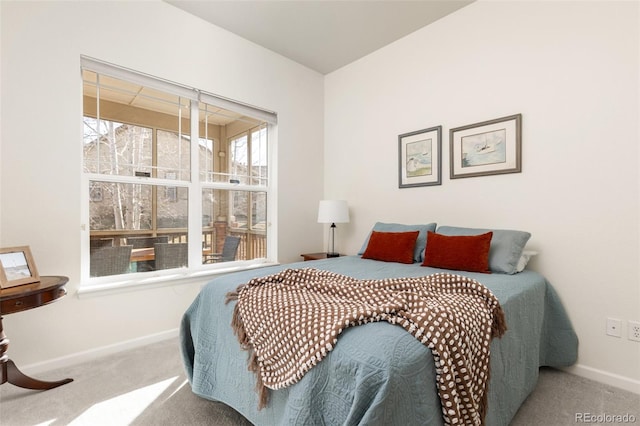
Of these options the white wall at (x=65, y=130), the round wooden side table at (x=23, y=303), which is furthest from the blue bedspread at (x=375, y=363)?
the white wall at (x=65, y=130)

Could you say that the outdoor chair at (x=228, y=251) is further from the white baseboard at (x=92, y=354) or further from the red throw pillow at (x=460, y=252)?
the red throw pillow at (x=460, y=252)

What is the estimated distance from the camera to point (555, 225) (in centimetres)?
218

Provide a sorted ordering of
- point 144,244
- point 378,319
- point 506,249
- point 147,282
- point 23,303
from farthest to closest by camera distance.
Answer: point 144,244 → point 147,282 → point 506,249 → point 23,303 → point 378,319

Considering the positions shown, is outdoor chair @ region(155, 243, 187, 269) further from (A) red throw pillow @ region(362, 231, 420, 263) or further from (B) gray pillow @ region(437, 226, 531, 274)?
(B) gray pillow @ region(437, 226, 531, 274)

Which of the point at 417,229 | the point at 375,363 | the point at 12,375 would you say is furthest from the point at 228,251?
the point at 375,363

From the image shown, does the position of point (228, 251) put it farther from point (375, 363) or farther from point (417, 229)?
point (375, 363)

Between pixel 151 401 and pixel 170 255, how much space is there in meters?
1.35

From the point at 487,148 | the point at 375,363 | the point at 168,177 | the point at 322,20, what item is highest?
the point at 322,20

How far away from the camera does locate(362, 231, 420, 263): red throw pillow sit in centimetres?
252

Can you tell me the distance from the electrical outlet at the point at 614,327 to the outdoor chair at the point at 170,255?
3270mm

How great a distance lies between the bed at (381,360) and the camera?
93cm

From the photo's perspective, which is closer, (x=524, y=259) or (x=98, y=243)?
(x=524, y=259)

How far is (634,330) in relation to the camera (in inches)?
74.5

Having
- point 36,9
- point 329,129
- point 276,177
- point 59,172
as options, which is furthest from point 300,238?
point 36,9
